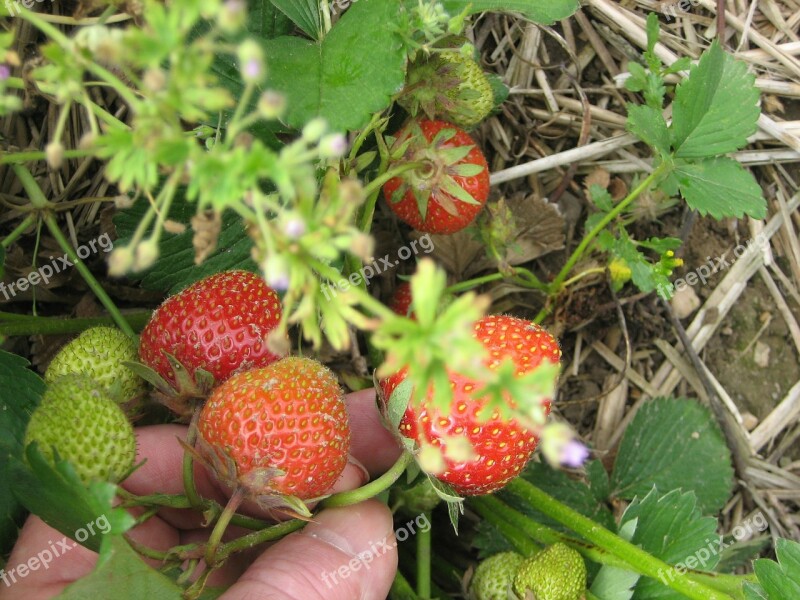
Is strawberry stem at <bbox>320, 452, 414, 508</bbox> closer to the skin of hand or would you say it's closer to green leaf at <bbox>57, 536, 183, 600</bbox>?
the skin of hand

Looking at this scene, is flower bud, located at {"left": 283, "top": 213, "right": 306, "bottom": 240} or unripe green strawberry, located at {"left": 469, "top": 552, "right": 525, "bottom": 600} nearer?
flower bud, located at {"left": 283, "top": 213, "right": 306, "bottom": 240}

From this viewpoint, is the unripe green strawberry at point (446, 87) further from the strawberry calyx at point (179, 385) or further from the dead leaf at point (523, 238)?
the strawberry calyx at point (179, 385)

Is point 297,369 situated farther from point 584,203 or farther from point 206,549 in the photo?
point 584,203

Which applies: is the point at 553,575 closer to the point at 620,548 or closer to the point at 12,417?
A: the point at 620,548

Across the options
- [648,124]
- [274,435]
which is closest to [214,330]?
[274,435]

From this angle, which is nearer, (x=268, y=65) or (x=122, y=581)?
(x=122, y=581)

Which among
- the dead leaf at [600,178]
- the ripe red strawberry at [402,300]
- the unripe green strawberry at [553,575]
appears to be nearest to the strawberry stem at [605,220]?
the dead leaf at [600,178]

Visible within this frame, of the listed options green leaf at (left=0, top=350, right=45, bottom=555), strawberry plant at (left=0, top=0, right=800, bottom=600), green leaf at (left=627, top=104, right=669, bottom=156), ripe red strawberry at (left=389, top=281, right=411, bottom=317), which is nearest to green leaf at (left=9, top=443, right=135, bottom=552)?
strawberry plant at (left=0, top=0, right=800, bottom=600)
